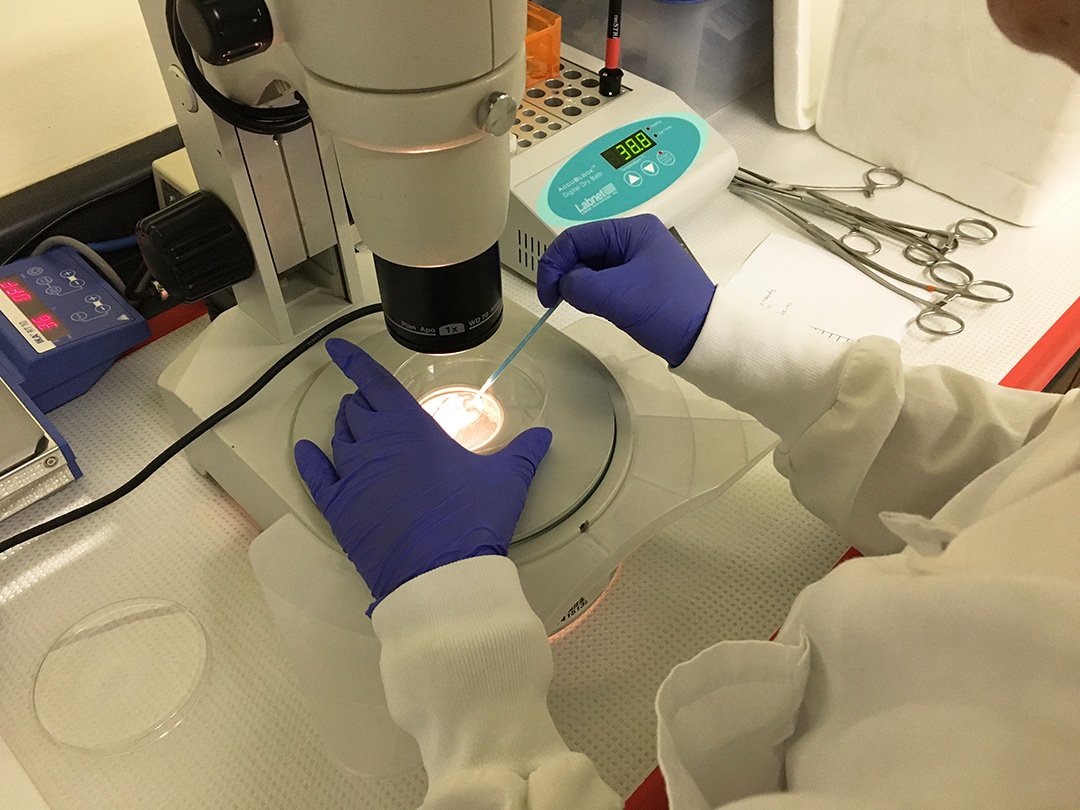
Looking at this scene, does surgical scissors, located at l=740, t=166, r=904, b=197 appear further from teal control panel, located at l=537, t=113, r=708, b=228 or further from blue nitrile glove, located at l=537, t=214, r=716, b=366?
blue nitrile glove, located at l=537, t=214, r=716, b=366

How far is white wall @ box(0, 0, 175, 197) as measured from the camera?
100 centimetres

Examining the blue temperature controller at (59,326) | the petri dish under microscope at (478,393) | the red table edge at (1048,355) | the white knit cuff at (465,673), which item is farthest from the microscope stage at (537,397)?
the red table edge at (1048,355)

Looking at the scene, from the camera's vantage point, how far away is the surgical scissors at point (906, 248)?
999 millimetres

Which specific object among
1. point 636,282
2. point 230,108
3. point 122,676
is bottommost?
point 122,676

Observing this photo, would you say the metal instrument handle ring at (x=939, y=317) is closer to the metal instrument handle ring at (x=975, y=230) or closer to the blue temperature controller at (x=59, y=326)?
the metal instrument handle ring at (x=975, y=230)

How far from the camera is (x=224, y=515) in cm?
81

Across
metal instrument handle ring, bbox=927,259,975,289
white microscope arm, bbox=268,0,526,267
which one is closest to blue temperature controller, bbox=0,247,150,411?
white microscope arm, bbox=268,0,526,267

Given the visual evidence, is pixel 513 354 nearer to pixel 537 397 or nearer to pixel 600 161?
pixel 537 397

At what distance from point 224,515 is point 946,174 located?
1.11 m

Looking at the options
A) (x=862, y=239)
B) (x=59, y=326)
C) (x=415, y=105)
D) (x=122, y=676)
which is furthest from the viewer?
(x=862, y=239)

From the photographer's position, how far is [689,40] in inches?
46.0

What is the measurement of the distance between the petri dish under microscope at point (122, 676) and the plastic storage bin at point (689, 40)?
3.16 feet

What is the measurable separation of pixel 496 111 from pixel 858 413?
1.32ft

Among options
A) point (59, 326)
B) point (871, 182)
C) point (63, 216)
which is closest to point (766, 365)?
point (871, 182)
